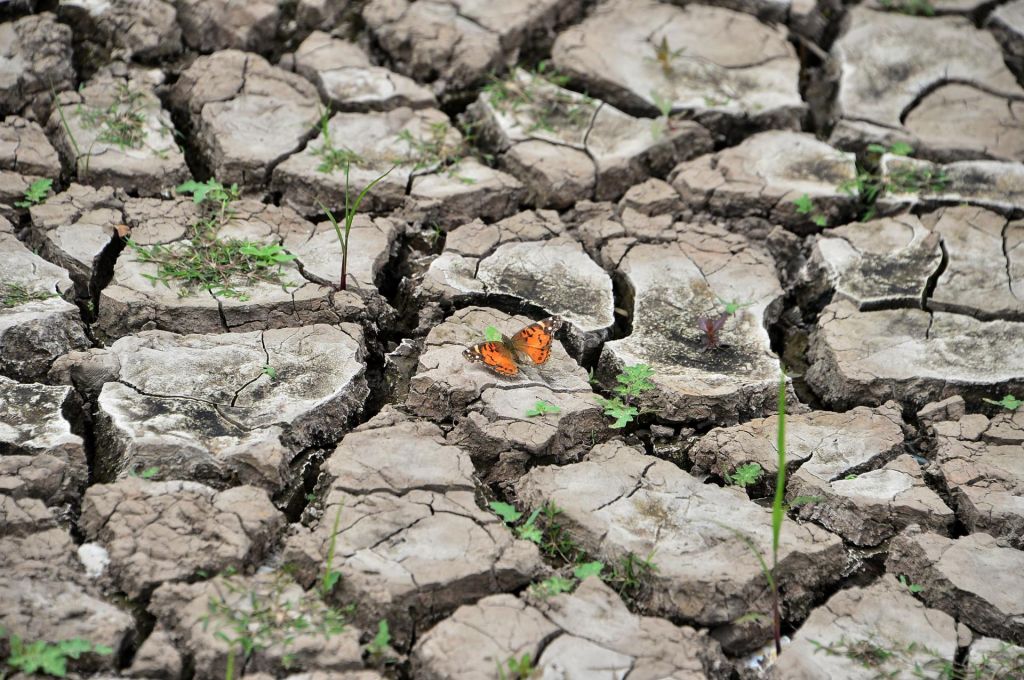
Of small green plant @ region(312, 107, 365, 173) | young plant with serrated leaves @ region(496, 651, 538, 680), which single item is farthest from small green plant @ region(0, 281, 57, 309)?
young plant with serrated leaves @ region(496, 651, 538, 680)

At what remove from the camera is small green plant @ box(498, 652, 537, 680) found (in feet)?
8.22

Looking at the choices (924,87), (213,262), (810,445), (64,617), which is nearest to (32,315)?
(213,262)

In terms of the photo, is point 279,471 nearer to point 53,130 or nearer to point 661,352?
point 661,352

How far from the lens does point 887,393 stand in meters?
3.51

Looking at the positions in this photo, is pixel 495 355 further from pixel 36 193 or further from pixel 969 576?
pixel 36 193

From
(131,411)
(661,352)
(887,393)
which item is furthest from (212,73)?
(887,393)

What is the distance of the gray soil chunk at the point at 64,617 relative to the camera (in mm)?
2477

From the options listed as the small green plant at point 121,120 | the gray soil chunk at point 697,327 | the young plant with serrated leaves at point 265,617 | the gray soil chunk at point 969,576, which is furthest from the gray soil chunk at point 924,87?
the young plant with serrated leaves at point 265,617

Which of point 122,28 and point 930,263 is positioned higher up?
point 122,28

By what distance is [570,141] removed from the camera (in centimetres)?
435

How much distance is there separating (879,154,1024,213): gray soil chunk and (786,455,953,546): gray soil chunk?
155 cm

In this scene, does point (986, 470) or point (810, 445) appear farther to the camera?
point (810, 445)

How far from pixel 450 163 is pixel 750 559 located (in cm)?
221

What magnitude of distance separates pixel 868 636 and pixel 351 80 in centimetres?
321
